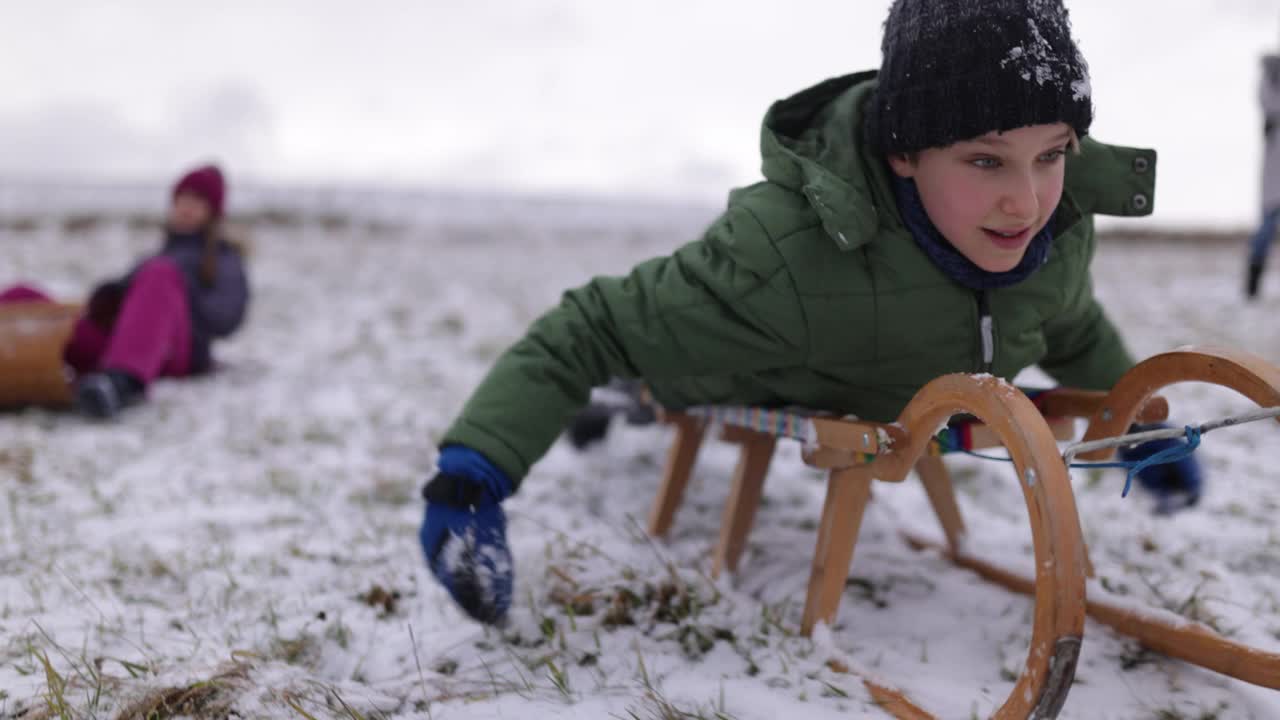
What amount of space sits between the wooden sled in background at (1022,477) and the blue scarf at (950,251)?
0.27 meters

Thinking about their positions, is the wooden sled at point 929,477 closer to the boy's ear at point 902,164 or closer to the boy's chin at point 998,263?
the boy's chin at point 998,263

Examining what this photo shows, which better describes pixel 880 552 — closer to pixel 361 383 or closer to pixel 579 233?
pixel 361 383

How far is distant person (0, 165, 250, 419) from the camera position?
394cm

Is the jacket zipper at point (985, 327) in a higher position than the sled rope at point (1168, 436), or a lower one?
higher

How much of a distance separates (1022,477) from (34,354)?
408 centimetres

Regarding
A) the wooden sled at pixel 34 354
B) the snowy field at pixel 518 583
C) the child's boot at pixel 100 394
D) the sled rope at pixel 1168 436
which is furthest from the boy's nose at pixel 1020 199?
the wooden sled at pixel 34 354

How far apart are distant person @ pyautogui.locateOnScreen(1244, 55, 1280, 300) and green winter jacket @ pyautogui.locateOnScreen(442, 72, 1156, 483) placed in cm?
581

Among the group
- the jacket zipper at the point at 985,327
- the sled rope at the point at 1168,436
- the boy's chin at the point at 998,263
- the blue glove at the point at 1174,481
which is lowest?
the blue glove at the point at 1174,481

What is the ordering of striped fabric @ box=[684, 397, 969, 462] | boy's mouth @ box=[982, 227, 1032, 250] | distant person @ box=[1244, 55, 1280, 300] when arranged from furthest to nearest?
→ distant person @ box=[1244, 55, 1280, 300], striped fabric @ box=[684, 397, 969, 462], boy's mouth @ box=[982, 227, 1032, 250]

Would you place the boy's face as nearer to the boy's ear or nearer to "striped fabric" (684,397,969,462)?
the boy's ear

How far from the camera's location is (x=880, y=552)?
2.39 m

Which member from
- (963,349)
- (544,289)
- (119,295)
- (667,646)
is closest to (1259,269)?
(544,289)

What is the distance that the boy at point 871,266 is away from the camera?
1.53 meters

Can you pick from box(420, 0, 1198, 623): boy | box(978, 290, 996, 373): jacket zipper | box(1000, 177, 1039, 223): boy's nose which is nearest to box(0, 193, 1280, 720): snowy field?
box(420, 0, 1198, 623): boy
